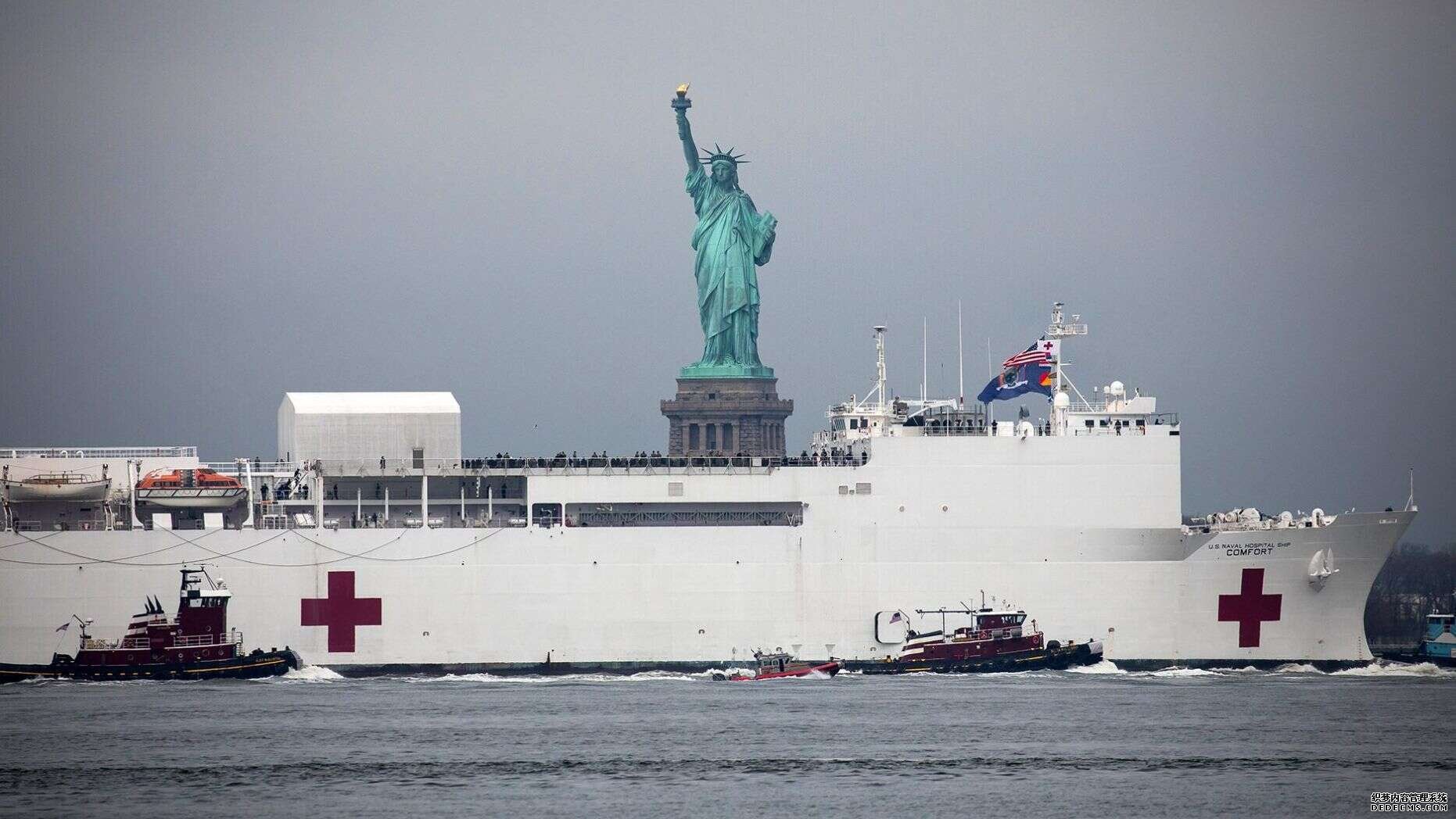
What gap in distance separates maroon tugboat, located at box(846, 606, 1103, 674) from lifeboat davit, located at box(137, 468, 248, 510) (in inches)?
583

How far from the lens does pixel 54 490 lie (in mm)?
47188

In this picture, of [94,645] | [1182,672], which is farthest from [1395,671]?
[94,645]

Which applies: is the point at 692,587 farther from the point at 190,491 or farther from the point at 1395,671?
the point at 1395,671

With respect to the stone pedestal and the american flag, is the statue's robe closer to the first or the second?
the stone pedestal

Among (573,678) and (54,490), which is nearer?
(573,678)

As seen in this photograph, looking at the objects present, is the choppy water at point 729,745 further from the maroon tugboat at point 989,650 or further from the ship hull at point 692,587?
the ship hull at point 692,587

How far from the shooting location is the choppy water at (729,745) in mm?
32344

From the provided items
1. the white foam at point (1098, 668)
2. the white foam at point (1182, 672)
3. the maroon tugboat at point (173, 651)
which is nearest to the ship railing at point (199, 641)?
the maroon tugboat at point (173, 651)

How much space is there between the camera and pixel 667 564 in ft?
154

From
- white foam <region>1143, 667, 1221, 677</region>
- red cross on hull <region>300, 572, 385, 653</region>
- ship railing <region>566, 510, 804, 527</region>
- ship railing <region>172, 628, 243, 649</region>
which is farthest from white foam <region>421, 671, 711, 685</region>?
white foam <region>1143, 667, 1221, 677</region>

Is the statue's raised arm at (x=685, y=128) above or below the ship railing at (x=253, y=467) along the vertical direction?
above

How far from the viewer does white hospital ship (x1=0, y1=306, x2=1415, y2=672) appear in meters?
46.6

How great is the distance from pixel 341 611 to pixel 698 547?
772 centimetres

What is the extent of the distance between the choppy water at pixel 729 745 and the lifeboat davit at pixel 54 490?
4193mm
